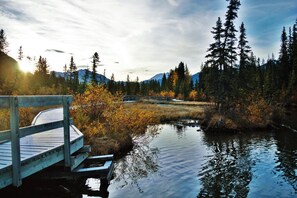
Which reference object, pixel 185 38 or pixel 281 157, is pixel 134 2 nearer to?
pixel 185 38

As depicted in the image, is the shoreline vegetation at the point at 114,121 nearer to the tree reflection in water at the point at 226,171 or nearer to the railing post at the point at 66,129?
the tree reflection in water at the point at 226,171

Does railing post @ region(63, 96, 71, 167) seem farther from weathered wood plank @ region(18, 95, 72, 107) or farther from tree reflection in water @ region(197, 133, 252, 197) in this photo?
tree reflection in water @ region(197, 133, 252, 197)

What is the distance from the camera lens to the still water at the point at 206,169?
903cm

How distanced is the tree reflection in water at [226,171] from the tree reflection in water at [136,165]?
2.47m

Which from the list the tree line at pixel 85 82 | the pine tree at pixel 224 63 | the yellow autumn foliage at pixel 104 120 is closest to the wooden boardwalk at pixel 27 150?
the yellow autumn foliage at pixel 104 120

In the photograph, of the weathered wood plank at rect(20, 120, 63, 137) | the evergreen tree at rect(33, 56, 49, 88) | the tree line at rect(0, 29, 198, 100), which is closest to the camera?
the weathered wood plank at rect(20, 120, 63, 137)

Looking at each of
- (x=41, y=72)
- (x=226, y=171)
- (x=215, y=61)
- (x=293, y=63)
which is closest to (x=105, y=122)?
(x=226, y=171)

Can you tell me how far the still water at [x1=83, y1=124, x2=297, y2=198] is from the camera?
9.03 meters

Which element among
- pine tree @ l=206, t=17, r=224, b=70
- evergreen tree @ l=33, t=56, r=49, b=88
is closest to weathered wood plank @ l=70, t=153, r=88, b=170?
pine tree @ l=206, t=17, r=224, b=70

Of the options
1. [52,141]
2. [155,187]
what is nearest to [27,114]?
[52,141]

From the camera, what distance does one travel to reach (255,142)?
1836 cm

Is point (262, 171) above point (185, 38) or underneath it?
underneath

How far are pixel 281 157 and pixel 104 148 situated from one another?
9.99 meters

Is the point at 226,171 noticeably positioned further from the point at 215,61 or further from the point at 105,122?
the point at 215,61
